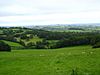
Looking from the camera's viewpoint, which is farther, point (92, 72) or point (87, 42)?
point (87, 42)

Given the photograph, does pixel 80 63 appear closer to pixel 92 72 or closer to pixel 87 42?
pixel 92 72

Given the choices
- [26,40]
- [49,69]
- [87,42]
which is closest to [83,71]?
[49,69]

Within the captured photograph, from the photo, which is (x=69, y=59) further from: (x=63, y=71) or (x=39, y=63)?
(x=63, y=71)

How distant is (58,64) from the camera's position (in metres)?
26.4

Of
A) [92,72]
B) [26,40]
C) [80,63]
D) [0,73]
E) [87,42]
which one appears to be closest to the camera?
[92,72]

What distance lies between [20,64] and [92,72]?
10.2m

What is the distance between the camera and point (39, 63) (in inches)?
1090

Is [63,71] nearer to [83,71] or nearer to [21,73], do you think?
[83,71]

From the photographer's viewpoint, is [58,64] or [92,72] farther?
[58,64]

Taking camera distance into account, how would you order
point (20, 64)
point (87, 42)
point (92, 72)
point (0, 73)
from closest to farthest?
point (92, 72)
point (0, 73)
point (20, 64)
point (87, 42)

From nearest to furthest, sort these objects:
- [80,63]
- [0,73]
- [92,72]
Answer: [92,72]
[0,73]
[80,63]

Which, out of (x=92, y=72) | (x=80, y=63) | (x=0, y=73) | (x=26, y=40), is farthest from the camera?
(x=26, y=40)

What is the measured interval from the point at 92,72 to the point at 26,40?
429 feet

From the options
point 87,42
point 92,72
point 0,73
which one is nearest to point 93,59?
point 92,72
